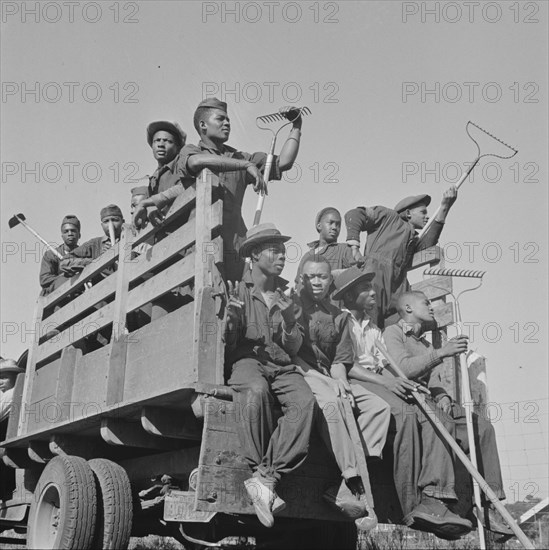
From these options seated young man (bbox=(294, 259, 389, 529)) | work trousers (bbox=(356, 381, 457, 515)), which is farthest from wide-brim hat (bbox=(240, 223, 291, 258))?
work trousers (bbox=(356, 381, 457, 515))

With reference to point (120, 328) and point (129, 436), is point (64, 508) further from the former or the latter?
point (120, 328)

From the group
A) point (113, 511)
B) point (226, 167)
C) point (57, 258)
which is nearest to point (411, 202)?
point (226, 167)

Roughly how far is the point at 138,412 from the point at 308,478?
1.20 meters

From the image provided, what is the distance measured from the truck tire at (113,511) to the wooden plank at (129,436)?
204mm

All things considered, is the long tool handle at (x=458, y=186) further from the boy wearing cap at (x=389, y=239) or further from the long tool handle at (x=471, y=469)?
the long tool handle at (x=471, y=469)

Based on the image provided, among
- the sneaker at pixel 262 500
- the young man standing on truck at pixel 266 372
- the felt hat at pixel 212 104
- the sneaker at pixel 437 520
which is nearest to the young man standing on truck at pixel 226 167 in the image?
the felt hat at pixel 212 104

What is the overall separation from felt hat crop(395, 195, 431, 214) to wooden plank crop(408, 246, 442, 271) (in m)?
0.63

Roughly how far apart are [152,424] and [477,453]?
7.04ft

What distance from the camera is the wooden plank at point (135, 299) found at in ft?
16.4

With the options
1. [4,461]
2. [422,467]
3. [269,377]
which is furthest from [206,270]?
[4,461]

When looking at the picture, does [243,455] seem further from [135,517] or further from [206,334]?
[135,517]

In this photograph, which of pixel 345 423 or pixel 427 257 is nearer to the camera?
pixel 345 423

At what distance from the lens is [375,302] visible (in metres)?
6.29

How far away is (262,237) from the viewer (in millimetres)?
5250
